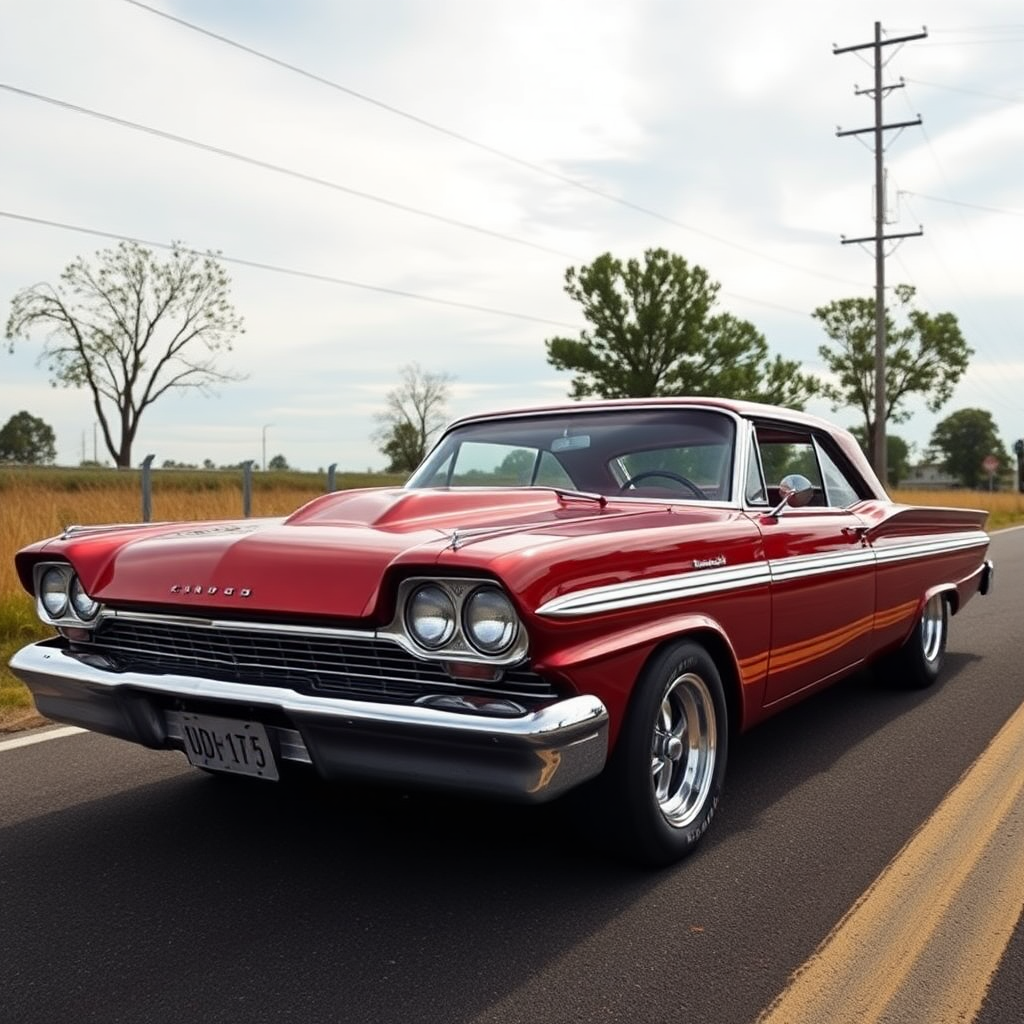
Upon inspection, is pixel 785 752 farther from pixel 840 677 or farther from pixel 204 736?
pixel 204 736

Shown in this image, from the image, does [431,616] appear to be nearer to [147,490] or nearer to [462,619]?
[462,619]

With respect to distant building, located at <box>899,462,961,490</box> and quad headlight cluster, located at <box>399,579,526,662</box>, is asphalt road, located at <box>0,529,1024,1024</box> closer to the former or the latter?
quad headlight cluster, located at <box>399,579,526,662</box>

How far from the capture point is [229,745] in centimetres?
292

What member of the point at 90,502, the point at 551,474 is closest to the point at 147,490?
the point at 90,502

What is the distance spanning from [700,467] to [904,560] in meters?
1.66

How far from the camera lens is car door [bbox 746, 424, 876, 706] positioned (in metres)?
3.81

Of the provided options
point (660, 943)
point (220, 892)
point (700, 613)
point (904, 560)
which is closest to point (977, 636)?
point (904, 560)

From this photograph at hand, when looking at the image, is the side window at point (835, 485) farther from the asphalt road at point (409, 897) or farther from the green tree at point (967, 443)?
the green tree at point (967, 443)

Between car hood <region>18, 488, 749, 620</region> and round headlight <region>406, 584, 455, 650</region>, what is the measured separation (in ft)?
0.26

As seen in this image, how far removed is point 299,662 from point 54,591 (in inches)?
43.0

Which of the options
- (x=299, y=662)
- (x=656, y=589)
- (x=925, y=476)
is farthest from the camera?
(x=925, y=476)

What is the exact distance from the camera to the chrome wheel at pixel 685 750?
3.20 m

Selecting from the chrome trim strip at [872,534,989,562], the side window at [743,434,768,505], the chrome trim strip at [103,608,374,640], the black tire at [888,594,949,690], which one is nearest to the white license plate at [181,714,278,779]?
the chrome trim strip at [103,608,374,640]

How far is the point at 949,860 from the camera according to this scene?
10.3ft
